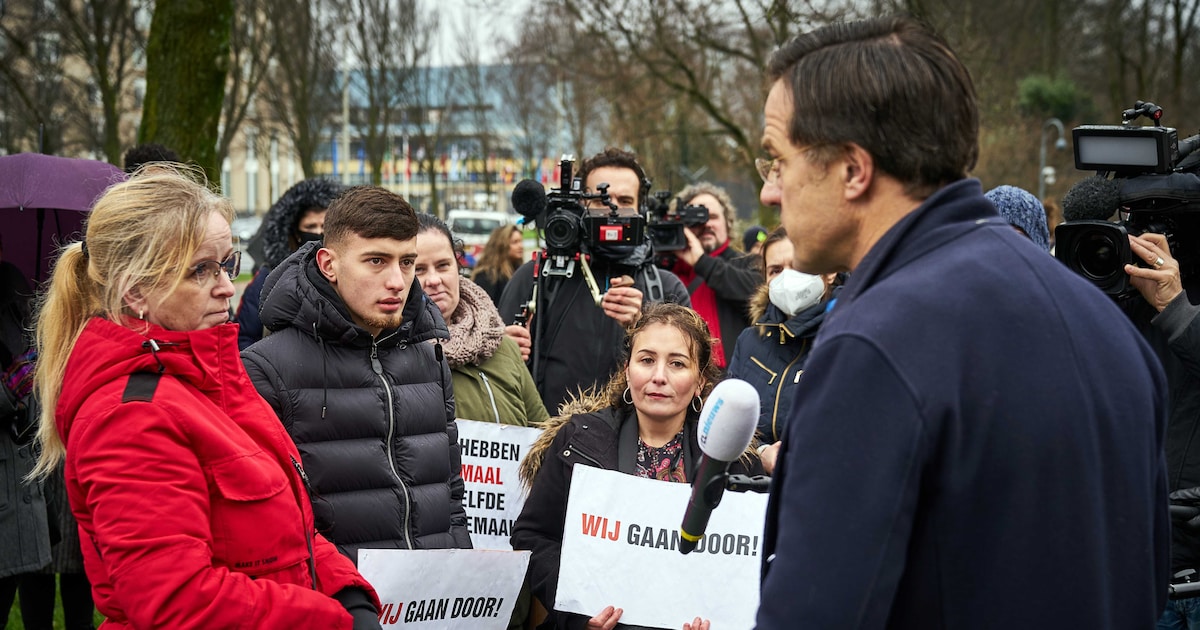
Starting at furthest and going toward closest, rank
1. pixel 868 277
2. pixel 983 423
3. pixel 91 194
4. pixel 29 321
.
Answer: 1. pixel 91 194
2. pixel 29 321
3. pixel 868 277
4. pixel 983 423

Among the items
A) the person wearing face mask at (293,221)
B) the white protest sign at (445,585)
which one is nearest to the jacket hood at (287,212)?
the person wearing face mask at (293,221)

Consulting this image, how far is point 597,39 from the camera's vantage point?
19.7 m

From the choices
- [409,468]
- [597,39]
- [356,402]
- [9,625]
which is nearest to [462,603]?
[409,468]

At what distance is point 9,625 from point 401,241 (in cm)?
392

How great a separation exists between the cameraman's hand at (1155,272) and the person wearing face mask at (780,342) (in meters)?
1.38

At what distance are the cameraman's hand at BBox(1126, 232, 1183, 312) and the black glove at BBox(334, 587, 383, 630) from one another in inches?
104

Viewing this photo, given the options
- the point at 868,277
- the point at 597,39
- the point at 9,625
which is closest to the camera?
the point at 868,277

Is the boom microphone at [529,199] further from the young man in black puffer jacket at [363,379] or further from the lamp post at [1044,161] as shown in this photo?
the lamp post at [1044,161]

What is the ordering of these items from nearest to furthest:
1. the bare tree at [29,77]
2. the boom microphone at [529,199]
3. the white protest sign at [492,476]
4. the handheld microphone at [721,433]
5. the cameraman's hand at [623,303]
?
the handheld microphone at [721,433] < the white protest sign at [492,476] < the cameraman's hand at [623,303] < the boom microphone at [529,199] < the bare tree at [29,77]

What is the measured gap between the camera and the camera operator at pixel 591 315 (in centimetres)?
547

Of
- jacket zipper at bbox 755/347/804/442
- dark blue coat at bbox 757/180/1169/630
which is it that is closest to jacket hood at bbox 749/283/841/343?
jacket zipper at bbox 755/347/804/442

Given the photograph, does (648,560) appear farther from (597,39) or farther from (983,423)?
(597,39)

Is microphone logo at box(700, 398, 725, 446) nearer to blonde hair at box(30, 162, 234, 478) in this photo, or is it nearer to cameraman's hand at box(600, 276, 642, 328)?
blonde hair at box(30, 162, 234, 478)

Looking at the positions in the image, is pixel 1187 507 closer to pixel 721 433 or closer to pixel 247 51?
pixel 721 433
